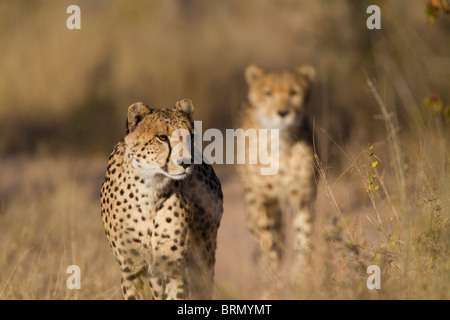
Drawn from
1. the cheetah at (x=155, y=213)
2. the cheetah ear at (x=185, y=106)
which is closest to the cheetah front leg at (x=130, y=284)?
the cheetah at (x=155, y=213)

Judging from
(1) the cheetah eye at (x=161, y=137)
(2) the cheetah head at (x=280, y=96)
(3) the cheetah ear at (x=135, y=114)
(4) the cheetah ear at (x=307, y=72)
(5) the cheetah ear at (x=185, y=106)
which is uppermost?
(4) the cheetah ear at (x=307, y=72)

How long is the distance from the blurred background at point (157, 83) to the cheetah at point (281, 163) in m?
0.16

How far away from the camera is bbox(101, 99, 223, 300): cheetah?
3283mm

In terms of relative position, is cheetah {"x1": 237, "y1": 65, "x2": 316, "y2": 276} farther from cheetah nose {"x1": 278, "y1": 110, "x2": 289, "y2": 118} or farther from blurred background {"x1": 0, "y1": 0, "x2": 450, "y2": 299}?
blurred background {"x1": 0, "y1": 0, "x2": 450, "y2": 299}

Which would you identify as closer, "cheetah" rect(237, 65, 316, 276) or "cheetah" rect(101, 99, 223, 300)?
"cheetah" rect(101, 99, 223, 300)

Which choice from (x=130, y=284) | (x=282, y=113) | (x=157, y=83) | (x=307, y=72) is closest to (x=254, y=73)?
(x=307, y=72)

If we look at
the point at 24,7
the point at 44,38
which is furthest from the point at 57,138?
the point at 24,7

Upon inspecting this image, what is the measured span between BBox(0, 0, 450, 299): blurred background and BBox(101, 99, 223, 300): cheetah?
3.04 feet

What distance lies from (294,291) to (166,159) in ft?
2.56

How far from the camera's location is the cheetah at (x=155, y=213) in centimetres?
328

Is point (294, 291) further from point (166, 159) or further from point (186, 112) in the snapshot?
point (186, 112)

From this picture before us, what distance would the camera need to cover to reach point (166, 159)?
3.20 m

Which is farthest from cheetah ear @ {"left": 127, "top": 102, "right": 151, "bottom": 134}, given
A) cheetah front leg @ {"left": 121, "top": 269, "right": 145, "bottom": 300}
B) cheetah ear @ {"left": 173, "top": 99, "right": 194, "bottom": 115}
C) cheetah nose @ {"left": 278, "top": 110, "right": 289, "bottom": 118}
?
cheetah nose @ {"left": 278, "top": 110, "right": 289, "bottom": 118}

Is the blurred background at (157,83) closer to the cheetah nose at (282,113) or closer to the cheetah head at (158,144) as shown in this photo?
the cheetah nose at (282,113)
